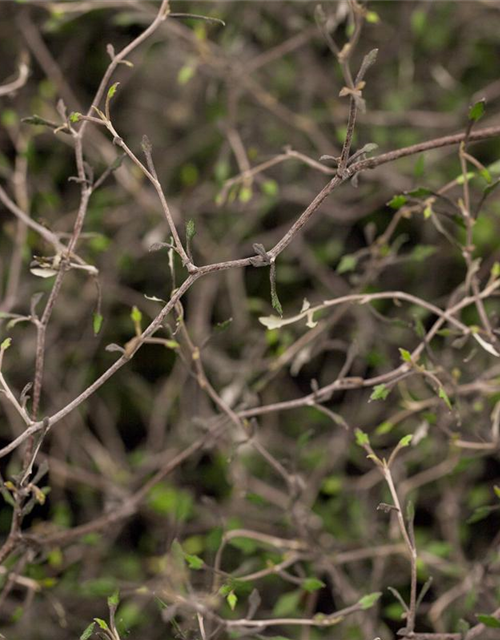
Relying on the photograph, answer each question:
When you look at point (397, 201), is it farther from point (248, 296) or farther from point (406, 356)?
point (248, 296)

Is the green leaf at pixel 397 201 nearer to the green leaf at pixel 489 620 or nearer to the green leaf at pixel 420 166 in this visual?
the green leaf at pixel 420 166

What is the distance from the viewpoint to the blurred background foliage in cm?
111

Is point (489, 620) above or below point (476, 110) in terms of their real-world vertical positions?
below

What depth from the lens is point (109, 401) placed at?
4.45ft

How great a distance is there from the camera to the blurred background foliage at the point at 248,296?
1.11m

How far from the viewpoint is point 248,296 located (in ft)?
4.62

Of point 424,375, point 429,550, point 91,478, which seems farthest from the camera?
point 91,478

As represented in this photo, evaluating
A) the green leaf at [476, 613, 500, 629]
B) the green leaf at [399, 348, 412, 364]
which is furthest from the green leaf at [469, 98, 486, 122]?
the green leaf at [476, 613, 500, 629]

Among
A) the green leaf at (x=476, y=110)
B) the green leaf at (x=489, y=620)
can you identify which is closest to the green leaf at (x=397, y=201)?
the green leaf at (x=476, y=110)

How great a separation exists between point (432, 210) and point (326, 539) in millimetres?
550

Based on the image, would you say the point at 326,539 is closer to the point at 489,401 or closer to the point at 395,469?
the point at 395,469

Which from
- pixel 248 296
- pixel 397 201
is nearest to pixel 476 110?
pixel 397 201

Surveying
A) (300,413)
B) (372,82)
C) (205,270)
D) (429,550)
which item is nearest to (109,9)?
(372,82)

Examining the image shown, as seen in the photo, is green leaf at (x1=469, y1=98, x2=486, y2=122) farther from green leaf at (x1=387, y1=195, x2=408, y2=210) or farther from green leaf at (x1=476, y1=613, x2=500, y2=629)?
green leaf at (x1=476, y1=613, x2=500, y2=629)
